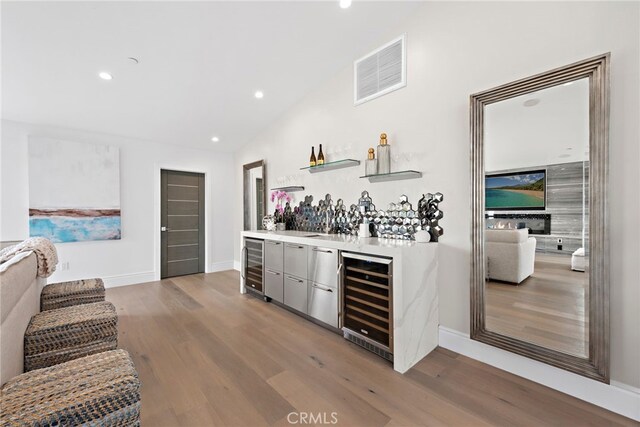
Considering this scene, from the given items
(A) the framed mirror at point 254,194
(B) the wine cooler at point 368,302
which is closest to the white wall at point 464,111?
(B) the wine cooler at point 368,302

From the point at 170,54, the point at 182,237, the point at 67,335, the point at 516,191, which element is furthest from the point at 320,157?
the point at 182,237

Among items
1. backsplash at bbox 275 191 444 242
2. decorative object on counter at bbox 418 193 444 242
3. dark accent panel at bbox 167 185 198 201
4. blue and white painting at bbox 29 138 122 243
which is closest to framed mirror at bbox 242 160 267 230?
backsplash at bbox 275 191 444 242

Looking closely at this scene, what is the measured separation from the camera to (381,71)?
2.93 metres

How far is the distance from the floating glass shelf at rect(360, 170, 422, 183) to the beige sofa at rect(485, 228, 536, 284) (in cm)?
82

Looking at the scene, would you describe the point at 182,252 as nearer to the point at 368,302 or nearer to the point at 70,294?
the point at 70,294

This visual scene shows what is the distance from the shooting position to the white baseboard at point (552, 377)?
162cm

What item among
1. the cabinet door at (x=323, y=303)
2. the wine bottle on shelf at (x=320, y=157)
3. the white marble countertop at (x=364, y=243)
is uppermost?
the wine bottle on shelf at (x=320, y=157)

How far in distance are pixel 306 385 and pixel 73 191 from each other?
4.52 meters

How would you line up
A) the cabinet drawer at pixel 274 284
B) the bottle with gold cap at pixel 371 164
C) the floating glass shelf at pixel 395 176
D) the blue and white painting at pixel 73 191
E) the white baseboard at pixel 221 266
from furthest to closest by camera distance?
the white baseboard at pixel 221 266, the blue and white painting at pixel 73 191, the cabinet drawer at pixel 274 284, the bottle with gold cap at pixel 371 164, the floating glass shelf at pixel 395 176

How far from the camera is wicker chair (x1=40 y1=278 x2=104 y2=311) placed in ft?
7.54

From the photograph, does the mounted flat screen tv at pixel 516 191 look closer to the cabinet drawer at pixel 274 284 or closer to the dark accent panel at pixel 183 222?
the cabinet drawer at pixel 274 284

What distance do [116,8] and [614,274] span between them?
13.7 feet

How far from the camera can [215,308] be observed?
3471mm

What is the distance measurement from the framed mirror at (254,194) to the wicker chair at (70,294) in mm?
2683
